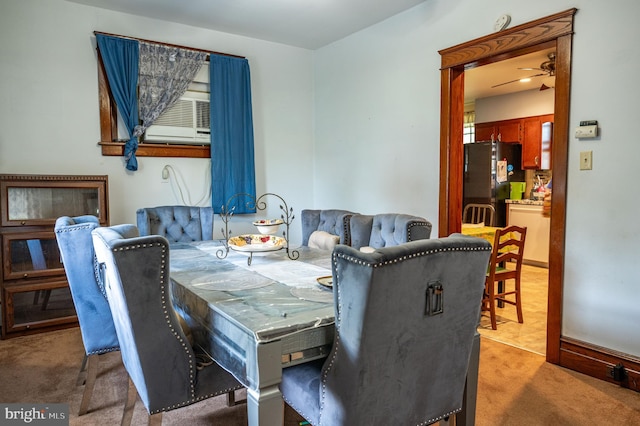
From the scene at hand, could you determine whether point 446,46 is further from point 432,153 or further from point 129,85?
point 129,85

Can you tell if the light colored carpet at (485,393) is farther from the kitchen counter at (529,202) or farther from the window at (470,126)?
the window at (470,126)

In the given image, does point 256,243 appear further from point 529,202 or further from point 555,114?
point 529,202

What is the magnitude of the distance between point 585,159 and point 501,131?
4.38 meters

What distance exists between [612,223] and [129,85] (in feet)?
12.4

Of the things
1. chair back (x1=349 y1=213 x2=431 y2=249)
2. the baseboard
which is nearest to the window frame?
chair back (x1=349 y1=213 x2=431 y2=249)

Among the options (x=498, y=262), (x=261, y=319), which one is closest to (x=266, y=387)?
(x=261, y=319)

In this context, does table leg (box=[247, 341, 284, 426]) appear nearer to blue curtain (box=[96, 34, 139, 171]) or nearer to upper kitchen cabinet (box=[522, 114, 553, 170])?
blue curtain (box=[96, 34, 139, 171])

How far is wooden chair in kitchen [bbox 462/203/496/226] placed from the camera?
242 inches

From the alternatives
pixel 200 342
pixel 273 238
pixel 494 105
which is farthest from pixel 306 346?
pixel 494 105

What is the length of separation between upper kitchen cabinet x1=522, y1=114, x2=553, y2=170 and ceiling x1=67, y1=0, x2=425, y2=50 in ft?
11.2

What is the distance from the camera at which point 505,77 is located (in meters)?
5.51

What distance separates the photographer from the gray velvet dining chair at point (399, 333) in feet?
3.75

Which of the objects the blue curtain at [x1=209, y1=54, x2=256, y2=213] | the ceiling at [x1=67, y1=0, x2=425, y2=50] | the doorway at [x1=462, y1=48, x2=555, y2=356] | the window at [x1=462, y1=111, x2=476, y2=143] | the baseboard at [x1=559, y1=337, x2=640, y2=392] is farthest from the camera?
the window at [x1=462, y1=111, x2=476, y2=143]

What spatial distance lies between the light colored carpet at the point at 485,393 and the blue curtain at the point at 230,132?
6.34 ft
